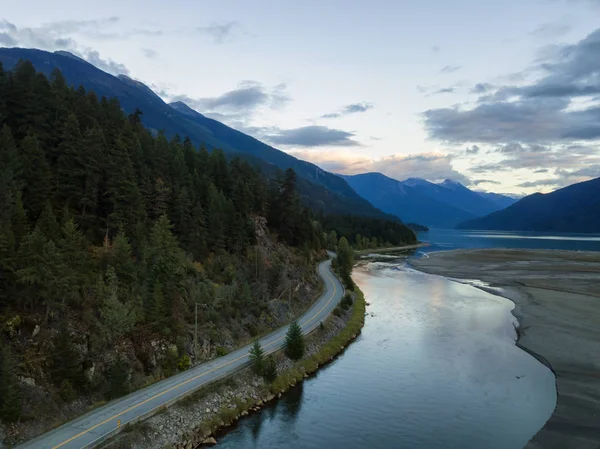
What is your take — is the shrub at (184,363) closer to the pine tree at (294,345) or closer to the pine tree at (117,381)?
the pine tree at (117,381)

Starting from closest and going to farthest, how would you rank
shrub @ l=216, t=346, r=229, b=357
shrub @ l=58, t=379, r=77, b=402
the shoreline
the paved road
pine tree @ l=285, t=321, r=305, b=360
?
the paved road, shrub @ l=58, t=379, r=77, b=402, the shoreline, shrub @ l=216, t=346, r=229, b=357, pine tree @ l=285, t=321, r=305, b=360

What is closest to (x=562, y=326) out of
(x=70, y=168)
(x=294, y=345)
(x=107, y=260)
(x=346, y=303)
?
(x=346, y=303)

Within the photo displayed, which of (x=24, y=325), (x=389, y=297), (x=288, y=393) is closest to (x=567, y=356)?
(x=288, y=393)

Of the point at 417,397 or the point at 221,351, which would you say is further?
the point at 221,351

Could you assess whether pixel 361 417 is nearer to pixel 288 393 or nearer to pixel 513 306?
pixel 288 393

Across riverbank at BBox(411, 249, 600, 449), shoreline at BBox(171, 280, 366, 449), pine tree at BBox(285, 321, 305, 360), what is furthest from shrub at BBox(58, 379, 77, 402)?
riverbank at BBox(411, 249, 600, 449)

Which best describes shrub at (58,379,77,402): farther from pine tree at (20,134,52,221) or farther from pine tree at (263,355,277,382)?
pine tree at (20,134,52,221)

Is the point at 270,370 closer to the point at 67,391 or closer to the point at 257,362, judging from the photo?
the point at 257,362
